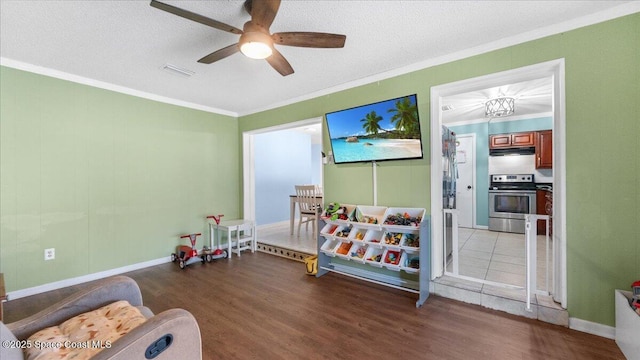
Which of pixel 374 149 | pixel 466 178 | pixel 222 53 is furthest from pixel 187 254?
pixel 466 178

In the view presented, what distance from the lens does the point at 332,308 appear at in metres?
2.45

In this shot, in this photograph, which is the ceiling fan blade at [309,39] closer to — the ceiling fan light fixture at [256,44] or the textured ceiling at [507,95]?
the ceiling fan light fixture at [256,44]

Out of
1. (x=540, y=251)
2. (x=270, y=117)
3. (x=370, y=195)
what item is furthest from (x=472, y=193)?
(x=270, y=117)

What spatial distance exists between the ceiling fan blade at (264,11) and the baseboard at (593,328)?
3.20 metres

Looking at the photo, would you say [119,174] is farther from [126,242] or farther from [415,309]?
[415,309]

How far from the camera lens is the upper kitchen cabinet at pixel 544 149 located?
16.3 feet

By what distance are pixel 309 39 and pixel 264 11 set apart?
0.37 metres

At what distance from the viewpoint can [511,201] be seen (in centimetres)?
516

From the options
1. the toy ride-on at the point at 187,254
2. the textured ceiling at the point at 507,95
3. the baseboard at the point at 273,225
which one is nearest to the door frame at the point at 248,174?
the toy ride-on at the point at 187,254

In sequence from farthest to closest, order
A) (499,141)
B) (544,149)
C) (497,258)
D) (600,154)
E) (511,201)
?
1. (499,141)
2. (511,201)
3. (544,149)
4. (497,258)
5. (600,154)

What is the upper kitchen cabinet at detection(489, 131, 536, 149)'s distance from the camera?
5.16m

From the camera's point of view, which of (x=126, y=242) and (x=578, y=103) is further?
(x=126, y=242)

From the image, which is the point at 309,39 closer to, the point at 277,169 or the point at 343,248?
the point at 343,248

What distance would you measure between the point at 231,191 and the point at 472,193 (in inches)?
→ 199
